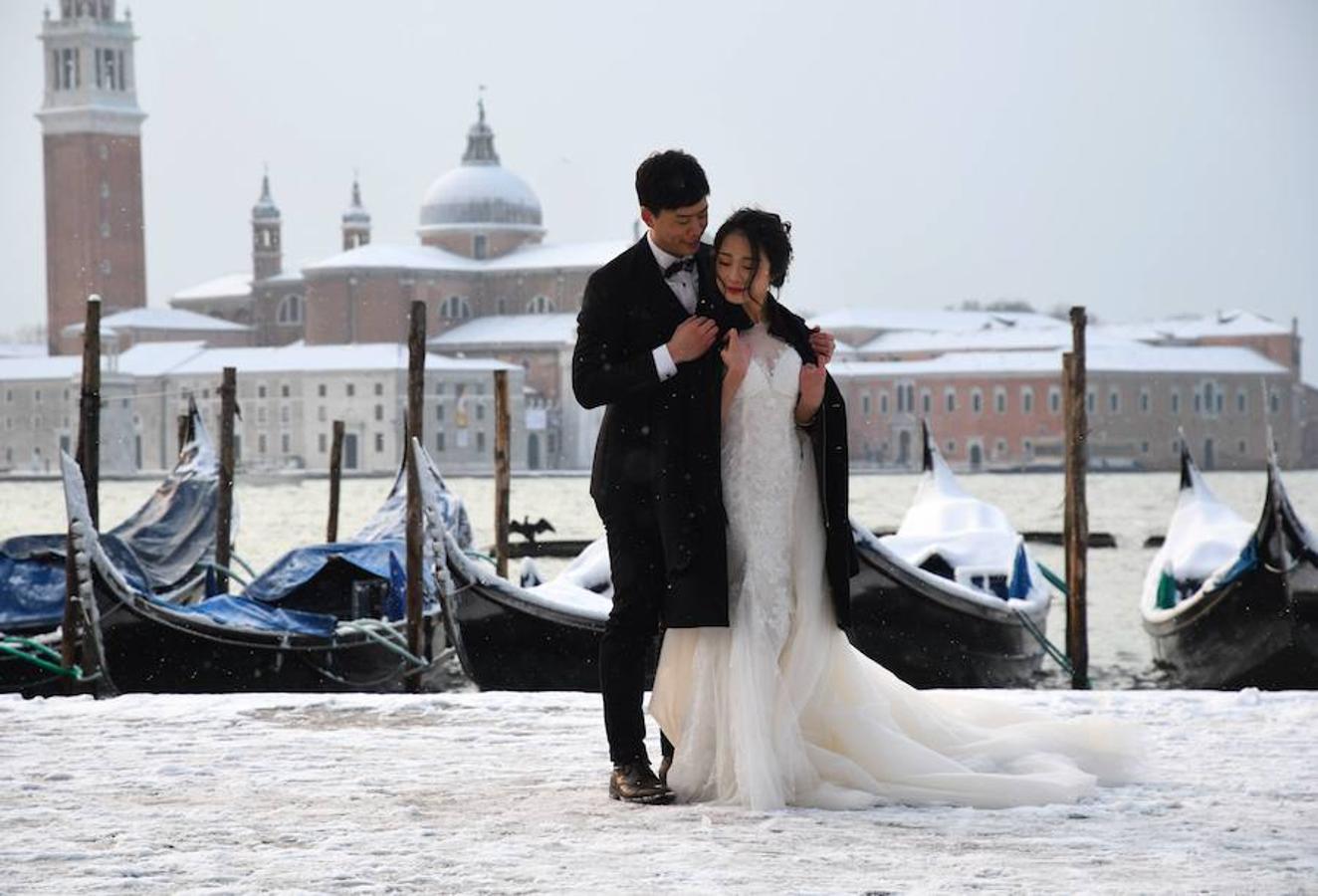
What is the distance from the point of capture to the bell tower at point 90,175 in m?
52.3

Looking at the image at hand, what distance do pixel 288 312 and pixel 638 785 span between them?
53366 millimetres

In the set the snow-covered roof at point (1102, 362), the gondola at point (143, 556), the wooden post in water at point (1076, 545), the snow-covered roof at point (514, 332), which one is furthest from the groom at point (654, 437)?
the snow-covered roof at point (1102, 362)

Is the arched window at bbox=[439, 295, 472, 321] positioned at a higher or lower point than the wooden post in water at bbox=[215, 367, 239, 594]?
higher

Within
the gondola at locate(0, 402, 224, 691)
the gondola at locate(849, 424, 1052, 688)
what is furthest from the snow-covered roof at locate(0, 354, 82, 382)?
the gondola at locate(849, 424, 1052, 688)

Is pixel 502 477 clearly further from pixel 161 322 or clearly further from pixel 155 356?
pixel 161 322

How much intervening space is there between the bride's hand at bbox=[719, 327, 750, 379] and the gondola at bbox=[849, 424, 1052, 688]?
430cm

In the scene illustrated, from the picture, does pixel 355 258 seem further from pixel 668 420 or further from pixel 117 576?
pixel 668 420

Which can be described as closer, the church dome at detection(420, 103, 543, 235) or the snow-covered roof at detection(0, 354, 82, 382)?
the snow-covered roof at detection(0, 354, 82, 382)

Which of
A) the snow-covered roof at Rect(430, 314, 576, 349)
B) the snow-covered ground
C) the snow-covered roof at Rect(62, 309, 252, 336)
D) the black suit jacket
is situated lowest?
the snow-covered ground

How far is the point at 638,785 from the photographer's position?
9.30 feet

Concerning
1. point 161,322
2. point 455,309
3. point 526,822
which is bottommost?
point 526,822

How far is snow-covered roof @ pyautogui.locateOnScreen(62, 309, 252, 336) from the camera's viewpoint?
5356 cm

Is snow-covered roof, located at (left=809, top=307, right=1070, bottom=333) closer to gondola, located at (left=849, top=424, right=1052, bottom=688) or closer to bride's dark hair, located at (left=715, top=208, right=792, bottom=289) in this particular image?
gondola, located at (left=849, top=424, right=1052, bottom=688)

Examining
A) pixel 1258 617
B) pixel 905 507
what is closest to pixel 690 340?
pixel 1258 617
